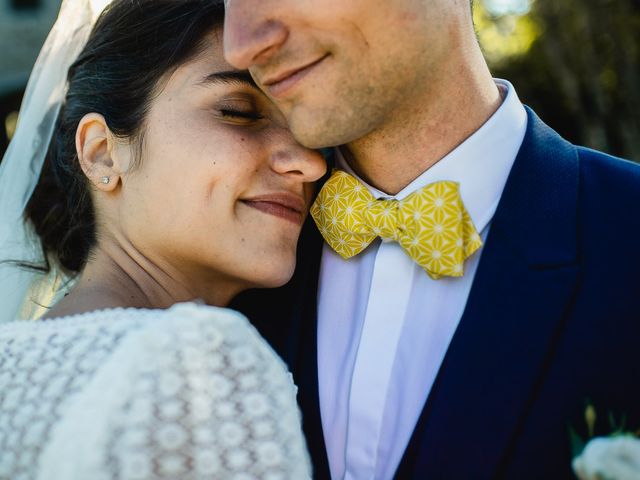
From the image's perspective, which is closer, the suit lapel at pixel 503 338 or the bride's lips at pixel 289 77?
the suit lapel at pixel 503 338

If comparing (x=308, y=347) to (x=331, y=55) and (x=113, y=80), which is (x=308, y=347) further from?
(x=113, y=80)

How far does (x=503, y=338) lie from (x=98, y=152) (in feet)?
5.11

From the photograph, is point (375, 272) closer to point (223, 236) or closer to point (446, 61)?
point (223, 236)

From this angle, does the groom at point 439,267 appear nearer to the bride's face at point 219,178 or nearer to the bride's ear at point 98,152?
the bride's face at point 219,178

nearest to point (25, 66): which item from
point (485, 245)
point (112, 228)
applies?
point (112, 228)

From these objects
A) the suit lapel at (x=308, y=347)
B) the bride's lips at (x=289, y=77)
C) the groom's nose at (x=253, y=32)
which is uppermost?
the groom's nose at (x=253, y=32)

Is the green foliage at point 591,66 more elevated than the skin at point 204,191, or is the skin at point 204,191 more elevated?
the skin at point 204,191

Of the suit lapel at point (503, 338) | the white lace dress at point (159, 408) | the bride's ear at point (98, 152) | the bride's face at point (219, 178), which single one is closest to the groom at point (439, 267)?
the suit lapel at point (503, 338)

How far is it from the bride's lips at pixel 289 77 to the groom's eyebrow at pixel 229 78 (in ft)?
0.61

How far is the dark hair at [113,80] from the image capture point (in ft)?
8.04

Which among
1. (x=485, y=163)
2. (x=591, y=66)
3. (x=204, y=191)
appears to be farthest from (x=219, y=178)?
(x=591, y=66)

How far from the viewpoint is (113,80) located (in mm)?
2551

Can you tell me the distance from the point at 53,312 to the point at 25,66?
15.2 metres

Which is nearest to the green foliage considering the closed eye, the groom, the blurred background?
the blurred background
